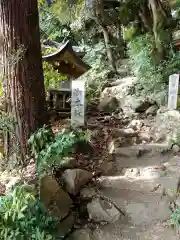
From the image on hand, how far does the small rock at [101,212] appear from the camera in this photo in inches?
175

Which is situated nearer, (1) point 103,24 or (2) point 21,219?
(2) point 21,219

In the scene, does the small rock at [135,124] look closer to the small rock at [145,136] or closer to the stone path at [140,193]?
the small rock at [145,136]

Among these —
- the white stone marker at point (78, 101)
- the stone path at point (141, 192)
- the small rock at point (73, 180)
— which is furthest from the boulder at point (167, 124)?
the small rock at point (73, 180)

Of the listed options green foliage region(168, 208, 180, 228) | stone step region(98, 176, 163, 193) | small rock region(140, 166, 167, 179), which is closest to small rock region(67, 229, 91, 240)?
stone step region(98, 176, 163, 193)

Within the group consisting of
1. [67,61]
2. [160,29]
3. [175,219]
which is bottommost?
[175,219]

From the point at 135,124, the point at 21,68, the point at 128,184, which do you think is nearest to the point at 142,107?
the point at 135,124

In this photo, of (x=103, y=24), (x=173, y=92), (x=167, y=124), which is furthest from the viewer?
(x=103, y=24)

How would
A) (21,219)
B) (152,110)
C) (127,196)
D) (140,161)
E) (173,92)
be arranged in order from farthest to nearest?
(152,110) → (173,92) → (140,161) → (127,196) → (21,219)

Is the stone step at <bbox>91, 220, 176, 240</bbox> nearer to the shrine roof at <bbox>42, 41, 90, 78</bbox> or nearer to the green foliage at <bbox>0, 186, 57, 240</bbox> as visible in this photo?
the green foliage at <bbox>0, 186, 57, 240</bbox>

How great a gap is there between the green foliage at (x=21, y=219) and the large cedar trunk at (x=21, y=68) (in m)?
1.75

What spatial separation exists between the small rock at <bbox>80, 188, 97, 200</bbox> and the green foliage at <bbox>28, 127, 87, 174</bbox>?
550mm

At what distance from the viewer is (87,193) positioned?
4.75m

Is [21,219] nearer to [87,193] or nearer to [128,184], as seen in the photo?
[87,193]

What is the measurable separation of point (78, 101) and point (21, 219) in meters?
4.08
